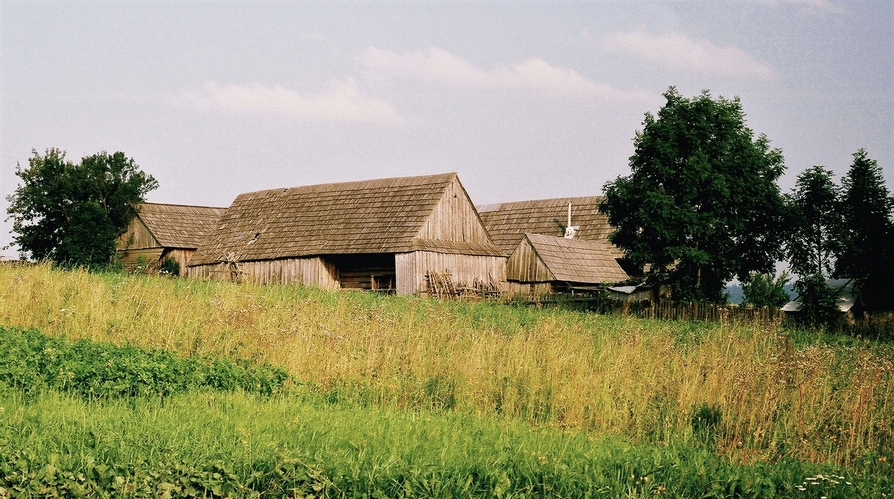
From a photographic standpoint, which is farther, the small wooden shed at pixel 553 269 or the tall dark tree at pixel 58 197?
the tall dark tree at pixel 58 197

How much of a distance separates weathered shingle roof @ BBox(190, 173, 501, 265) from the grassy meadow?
19.4 metres

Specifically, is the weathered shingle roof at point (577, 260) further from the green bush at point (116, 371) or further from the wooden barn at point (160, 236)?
the green bush at point (116, 371)

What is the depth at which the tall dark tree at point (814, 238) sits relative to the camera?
34.0m

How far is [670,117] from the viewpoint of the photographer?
1313 inches

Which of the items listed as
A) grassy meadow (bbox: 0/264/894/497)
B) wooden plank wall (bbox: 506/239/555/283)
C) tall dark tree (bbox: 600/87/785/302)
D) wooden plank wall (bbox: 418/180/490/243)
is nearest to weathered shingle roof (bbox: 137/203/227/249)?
wooden plank wall (bbox: 418/180/490/243)

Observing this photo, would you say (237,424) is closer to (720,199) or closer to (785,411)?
(785,411)

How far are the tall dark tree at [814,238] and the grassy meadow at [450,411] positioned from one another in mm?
15702

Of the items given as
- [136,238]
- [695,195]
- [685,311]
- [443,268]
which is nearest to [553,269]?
[443,268]

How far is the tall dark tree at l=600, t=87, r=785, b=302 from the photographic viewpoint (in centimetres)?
3203

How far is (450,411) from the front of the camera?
11.4m

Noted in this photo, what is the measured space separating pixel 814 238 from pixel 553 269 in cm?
1075

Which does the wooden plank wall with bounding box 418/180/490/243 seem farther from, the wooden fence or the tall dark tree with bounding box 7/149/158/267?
the tall dark tree with bounding box 7/149/158/267

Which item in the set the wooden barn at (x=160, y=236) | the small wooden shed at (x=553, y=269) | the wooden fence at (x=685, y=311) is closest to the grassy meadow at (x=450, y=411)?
the wooden fence at (x=685, y=311)

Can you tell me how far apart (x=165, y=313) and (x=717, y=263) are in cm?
2255
